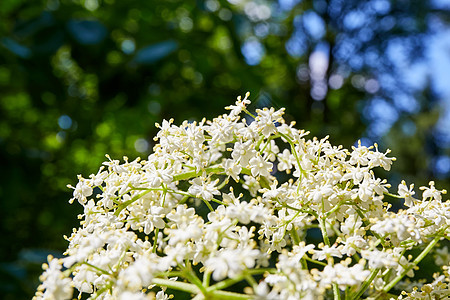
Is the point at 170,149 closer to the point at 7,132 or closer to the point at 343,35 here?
the point at 7,132

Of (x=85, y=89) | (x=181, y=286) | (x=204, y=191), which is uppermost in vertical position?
(x=85, y=89)

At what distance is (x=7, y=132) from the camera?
250 cm

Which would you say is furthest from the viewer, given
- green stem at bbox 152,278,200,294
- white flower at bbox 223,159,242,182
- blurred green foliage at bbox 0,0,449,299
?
blurred green foliage at bbox 0,0,449,299

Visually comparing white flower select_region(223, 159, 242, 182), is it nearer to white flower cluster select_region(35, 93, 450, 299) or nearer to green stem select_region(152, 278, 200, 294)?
white flower cluster select_region(35, 93, 450, 299)

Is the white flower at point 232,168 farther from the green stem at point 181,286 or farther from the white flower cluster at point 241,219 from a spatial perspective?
the green stem at point 181,286

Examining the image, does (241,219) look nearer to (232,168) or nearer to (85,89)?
(232,168)

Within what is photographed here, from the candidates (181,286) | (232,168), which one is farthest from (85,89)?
(181,286)

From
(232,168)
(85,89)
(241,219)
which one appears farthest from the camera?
(85,89)

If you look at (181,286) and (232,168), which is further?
(232,168)

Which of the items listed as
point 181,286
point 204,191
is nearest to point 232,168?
point 204,191

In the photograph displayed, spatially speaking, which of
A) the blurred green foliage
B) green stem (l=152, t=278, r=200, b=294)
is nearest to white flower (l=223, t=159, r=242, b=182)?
green stem (l=152, t=278, r=200, b=294)

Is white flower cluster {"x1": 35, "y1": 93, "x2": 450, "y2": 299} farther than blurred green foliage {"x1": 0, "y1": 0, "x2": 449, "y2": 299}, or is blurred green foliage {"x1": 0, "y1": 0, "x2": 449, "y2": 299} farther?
blurred green foliage {"x1": 0, "y1": 0, "x2": 449, "y2": 299}

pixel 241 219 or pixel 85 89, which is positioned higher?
pixel 85 89

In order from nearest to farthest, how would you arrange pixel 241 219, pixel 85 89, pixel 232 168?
1. pixel 241 219
2. pixel 232 168
3. pixel 85 89
